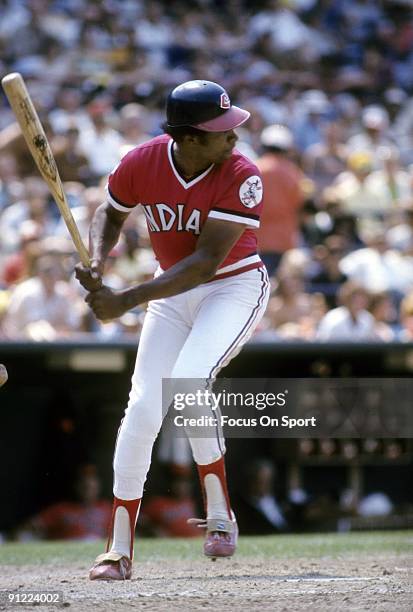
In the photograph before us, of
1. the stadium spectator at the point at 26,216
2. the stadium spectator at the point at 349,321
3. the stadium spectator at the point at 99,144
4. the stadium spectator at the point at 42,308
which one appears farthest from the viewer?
the stadium spectator at the point at 99,144

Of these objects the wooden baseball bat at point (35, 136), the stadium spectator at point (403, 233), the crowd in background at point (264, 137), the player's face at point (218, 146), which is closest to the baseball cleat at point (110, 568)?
the wooden baseball bat at point (35, 136)

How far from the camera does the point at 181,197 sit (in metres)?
4.77

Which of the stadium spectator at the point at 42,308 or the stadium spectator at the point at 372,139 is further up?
the stadium spectator at the point at 372,139

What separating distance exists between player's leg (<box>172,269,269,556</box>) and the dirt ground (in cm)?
27

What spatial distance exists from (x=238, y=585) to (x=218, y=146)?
1.76m

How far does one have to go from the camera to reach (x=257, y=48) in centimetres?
1524

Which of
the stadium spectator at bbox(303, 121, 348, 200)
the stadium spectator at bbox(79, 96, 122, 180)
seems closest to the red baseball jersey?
the stadium spectator at bbox(79, 96, 122, 180)

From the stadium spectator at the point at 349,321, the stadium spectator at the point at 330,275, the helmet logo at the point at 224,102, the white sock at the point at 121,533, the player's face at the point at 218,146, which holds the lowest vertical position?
the white sock at the point at 121,533

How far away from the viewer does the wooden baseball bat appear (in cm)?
456

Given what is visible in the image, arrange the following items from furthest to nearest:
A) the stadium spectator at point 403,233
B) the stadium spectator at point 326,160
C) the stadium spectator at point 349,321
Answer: the stadium spectator at point 326,160 < the stadium spectator at point 403,233 < the stadium spectator at point 349,321

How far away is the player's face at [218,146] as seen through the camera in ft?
15.4

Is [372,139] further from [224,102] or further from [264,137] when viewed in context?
[224,102]

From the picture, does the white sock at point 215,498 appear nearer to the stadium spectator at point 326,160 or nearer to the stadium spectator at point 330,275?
the stadium spectator at point 330,275

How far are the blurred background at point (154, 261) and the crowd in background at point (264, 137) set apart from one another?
0.02 meters
